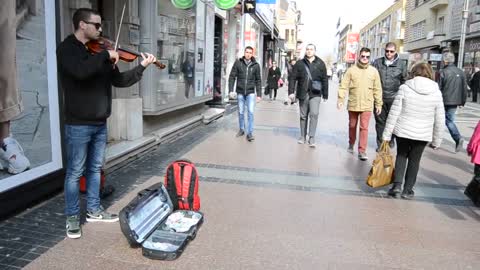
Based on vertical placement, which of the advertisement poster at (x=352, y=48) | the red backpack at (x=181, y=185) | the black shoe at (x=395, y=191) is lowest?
the black shoe at (x=395, y=191)

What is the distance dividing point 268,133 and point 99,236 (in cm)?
637

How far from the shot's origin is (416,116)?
5.00m

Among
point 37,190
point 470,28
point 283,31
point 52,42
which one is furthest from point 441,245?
point 283,31

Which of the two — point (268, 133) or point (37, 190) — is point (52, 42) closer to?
point (37, 190)

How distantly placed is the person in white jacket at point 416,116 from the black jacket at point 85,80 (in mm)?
3011

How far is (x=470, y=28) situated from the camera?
2662cm

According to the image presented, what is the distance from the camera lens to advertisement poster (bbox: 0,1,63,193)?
4078mm

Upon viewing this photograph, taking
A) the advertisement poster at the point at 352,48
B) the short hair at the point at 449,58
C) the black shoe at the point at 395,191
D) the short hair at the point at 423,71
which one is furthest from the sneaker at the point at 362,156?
the advertisement poster at the point at 352,48

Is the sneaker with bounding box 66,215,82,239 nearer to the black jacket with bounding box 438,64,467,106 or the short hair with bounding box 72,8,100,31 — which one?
the short hair with bounding box 72,8,100,31

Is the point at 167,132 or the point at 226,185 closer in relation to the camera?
the point at 226,185

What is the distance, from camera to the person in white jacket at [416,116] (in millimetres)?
4992

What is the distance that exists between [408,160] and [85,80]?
3.71 meters

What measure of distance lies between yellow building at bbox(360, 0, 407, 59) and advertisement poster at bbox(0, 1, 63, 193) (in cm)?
4074

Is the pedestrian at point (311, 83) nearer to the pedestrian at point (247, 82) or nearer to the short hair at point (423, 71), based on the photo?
the pedestrian at point (247, 82)
